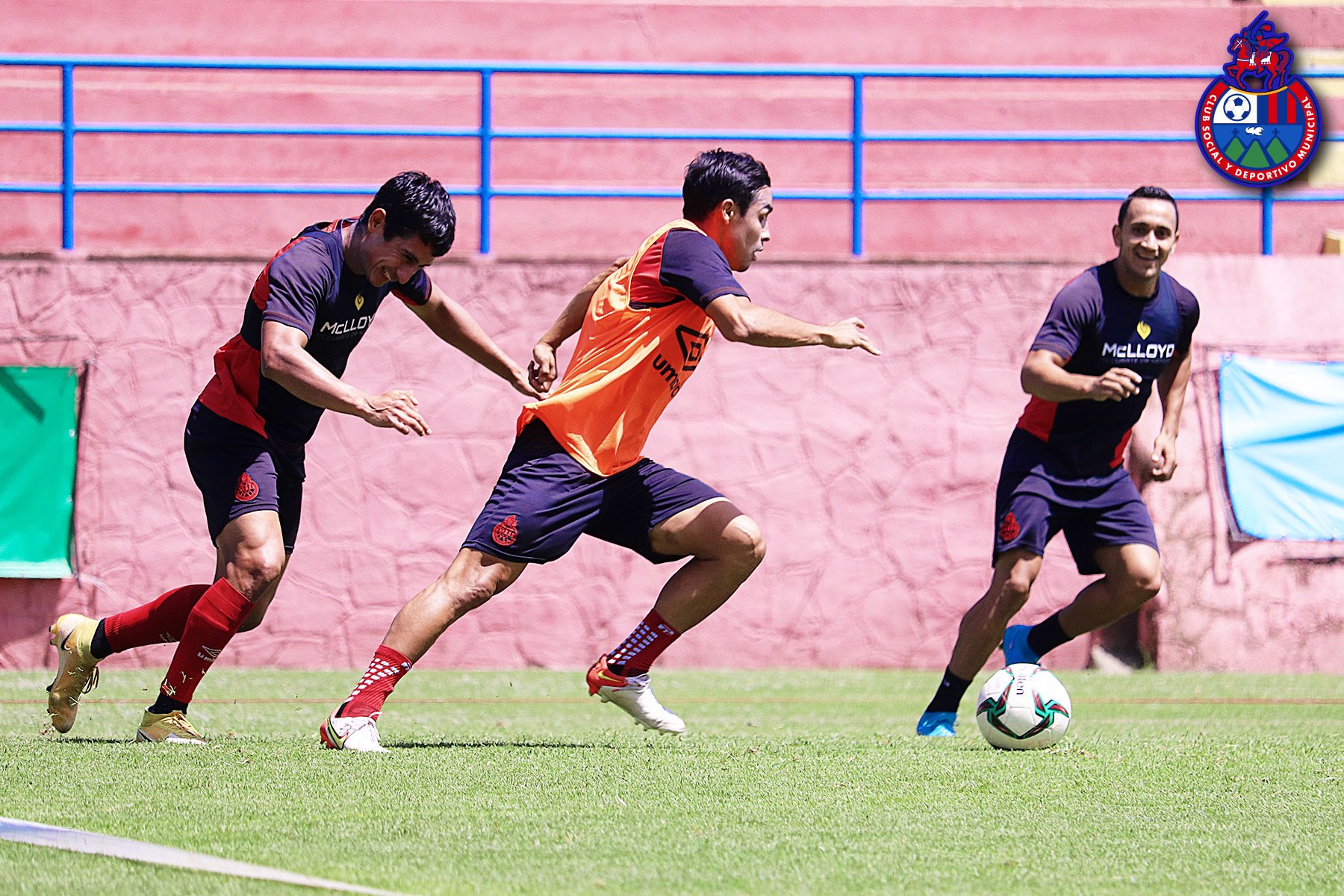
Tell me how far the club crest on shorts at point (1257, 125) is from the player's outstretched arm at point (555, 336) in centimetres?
662

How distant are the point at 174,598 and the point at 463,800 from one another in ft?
6.26

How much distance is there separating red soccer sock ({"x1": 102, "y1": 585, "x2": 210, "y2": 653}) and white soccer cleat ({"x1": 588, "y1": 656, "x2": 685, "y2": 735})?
1353mm

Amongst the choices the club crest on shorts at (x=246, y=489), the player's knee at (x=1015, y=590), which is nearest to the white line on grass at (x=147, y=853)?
the club crest on shorts at (x=246, y=489)

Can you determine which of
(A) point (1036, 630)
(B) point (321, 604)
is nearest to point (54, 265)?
(B) point (321, 604)

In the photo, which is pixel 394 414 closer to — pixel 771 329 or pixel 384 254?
pixel 384 254

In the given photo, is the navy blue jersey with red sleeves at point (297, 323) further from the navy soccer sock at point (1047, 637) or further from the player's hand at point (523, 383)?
the navy soccer sock at point (1047, 637)

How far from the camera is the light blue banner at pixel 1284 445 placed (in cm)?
952

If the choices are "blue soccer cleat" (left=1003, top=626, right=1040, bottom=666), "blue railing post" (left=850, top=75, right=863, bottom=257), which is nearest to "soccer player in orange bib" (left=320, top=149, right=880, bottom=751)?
"blue soccer cleat" (left=1003, top=626, right=1040, bottom=666)

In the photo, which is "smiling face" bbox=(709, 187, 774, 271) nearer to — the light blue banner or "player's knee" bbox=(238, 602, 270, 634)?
"player's knee" bbox=(238, 602, 270, 634)

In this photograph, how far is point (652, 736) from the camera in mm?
5941

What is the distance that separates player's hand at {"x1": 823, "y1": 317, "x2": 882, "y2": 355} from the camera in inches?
198

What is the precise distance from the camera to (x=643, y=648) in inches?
219

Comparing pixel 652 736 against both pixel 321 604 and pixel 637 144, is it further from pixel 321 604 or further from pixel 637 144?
pixel 637 144

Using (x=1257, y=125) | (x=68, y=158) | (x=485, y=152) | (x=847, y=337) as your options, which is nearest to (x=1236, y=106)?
(x=1257, y=125)
